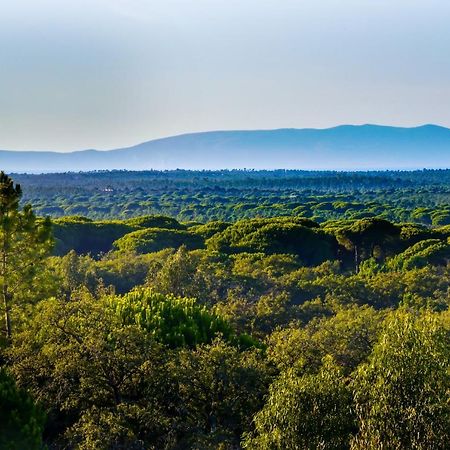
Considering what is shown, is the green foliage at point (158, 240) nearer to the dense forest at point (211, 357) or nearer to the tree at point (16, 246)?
the dense forest at point (211, 357)

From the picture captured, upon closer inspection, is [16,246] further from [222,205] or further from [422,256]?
[222,205]

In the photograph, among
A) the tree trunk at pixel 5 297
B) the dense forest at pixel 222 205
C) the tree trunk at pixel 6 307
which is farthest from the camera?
the dense forest at pixel 222 205

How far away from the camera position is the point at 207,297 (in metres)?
39.5

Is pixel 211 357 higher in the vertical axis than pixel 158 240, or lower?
higher

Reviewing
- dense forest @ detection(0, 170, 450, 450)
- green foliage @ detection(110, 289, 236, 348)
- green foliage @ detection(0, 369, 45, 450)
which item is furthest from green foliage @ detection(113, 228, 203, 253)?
green foliage @ detection(0, 369, 45, 450)

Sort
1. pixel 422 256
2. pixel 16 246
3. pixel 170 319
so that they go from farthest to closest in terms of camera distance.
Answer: pixel 422 256, pixel 16 246, pixel 170 319

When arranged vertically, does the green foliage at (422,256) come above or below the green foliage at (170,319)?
below

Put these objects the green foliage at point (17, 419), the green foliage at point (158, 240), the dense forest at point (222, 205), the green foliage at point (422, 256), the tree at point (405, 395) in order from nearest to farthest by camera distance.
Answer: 1. the tree at point (405, 395)
2. the green foliage at point (17, 419)
3. the green foliage at point (422, 256)
4. the green foliage at point (158, 240)
5. the dense forest at point (222, 205)

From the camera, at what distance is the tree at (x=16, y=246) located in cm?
2853

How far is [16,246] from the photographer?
2944 cm

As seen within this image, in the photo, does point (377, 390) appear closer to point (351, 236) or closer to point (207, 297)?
point (207, 297)

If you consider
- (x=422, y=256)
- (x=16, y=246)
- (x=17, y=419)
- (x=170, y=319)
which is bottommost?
(x=422, y=256)

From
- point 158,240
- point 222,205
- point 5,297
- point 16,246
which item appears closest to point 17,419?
point 5,297

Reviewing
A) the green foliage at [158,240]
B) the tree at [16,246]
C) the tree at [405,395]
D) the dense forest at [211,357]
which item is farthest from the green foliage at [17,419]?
the green foliage at [158,240]
